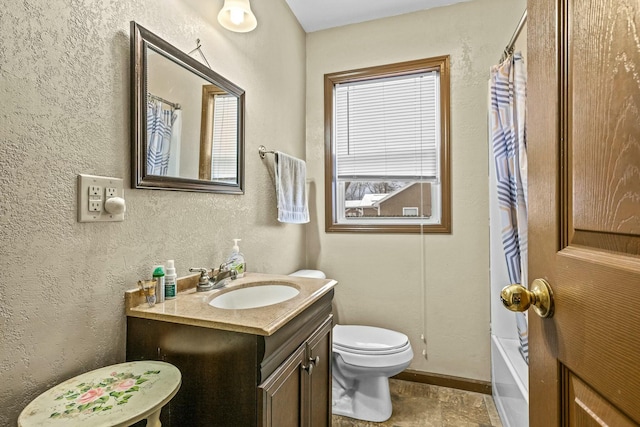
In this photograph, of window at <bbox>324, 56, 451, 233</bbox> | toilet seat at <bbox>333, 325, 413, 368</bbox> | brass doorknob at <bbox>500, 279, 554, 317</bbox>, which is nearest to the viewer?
brass doorknob at <bbox>500, 279, 554, 317</bbox>

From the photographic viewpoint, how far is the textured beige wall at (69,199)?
743mm

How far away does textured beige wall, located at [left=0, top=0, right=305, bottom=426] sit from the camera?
0.74m

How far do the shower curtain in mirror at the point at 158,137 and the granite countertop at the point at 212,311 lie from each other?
42 cm

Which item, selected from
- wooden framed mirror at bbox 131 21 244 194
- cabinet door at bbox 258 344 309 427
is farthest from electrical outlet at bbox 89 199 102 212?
cabinet door at bbox 258 344 309 427

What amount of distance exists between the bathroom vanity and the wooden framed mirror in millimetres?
457

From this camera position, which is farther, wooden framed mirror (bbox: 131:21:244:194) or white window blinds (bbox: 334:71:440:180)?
white window blinds (bbox: 334:71:440:180)

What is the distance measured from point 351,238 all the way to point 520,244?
3.46 feet

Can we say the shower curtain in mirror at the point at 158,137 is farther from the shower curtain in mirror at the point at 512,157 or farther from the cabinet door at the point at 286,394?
the shower curtain in mirror at the point at 512,157

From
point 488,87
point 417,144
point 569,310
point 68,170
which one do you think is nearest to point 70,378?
point 68,170

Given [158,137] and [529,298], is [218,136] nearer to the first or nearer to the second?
[158,137]

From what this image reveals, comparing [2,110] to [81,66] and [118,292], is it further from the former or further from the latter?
[118,292]

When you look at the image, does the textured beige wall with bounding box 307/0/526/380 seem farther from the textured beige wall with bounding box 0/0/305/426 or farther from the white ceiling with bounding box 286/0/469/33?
the textured beige wall with bounding box 0/0/305/426

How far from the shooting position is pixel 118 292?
992mm

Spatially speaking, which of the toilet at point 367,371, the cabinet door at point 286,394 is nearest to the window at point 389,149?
the toilet at point 367,371
